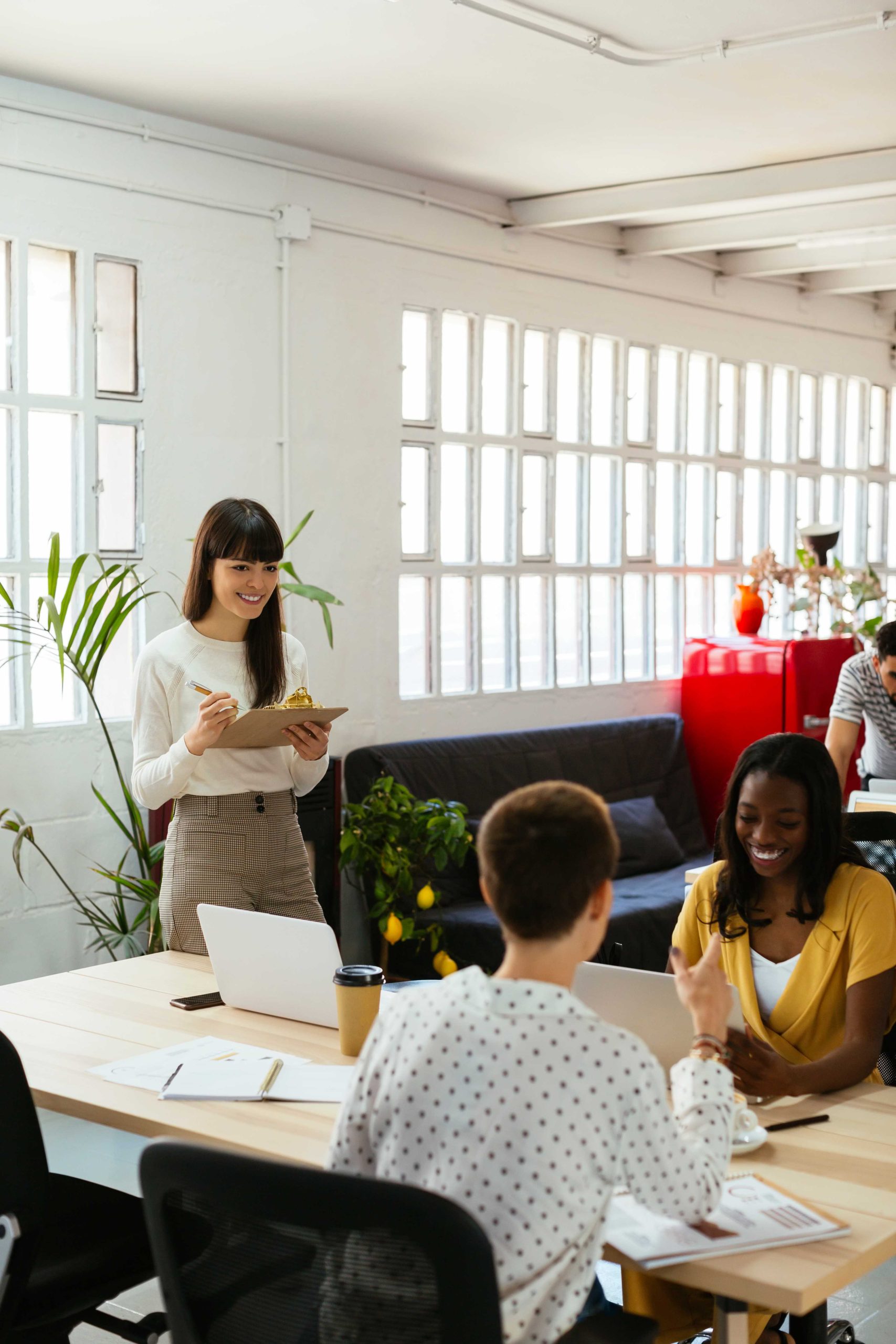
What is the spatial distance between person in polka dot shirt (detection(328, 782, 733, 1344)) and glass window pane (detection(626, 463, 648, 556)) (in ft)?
17.8

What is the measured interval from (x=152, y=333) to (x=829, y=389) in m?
4.70

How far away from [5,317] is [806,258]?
4102 mm

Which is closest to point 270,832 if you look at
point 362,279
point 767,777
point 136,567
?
point 767,777

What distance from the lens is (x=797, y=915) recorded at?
2451 mm

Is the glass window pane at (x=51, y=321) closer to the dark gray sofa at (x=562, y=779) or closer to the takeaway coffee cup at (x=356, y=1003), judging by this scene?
the dark gray sofa at (x=562, y=779)

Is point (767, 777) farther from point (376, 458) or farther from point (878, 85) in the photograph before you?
point (376, 458)

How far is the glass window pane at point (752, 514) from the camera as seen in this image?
300 inches

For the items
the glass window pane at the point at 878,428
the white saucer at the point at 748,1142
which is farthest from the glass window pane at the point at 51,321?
the glass window pane at the point at 878,428

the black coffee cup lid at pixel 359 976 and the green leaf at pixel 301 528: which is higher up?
the green leaf at pixel 301 528

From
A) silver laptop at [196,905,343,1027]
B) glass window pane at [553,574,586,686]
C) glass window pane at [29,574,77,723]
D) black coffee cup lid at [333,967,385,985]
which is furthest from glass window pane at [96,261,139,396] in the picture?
black coffee cup lid at [333,967,385,985]

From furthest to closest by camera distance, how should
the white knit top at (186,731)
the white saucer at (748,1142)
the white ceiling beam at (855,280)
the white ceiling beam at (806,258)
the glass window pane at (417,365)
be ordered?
the white ceiling beam at (855,280), the white ceiling beam at (806,258), the glass window pane at (417,365), the white knit top at (186,731), the white saucer at (748,1142)

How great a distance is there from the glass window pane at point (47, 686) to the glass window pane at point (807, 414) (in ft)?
15.6

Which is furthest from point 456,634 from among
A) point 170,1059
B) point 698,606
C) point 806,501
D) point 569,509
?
point 170,1059

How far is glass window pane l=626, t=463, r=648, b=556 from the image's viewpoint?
22.6 feet
